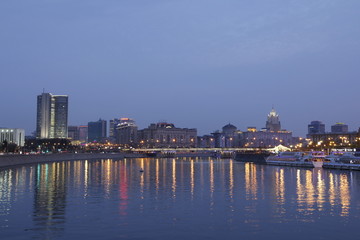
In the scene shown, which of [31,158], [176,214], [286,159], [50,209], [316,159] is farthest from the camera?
[286,159]

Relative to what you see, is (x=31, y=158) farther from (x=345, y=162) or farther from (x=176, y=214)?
(x=176, y=214)

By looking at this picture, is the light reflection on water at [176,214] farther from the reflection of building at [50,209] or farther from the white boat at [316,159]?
the white boat at [316,159]

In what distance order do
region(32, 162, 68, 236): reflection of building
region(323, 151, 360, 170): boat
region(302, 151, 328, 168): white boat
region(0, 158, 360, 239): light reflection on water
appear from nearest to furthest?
region(0, 158, 360, 239): light reflection on water, region(32, 162, 68, 236): reflection of building, region(323, 151, 360, 170): boat, region(302, 151, 328, 168): white boat

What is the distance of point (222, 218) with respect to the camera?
103 feet

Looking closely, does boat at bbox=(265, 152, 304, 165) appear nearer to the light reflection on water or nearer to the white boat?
the white boat

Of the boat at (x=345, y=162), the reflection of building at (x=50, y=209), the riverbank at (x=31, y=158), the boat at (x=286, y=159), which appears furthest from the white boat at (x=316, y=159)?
the reflection of building at (x=50, y=209)

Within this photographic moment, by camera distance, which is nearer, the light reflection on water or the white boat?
the light reflection on water

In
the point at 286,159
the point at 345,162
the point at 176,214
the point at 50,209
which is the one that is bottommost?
the point at 176,214

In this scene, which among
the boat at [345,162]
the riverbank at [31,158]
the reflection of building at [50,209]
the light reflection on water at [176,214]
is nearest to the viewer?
the light reflection on water at [176,214]

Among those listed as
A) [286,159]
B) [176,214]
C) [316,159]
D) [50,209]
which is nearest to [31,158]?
[286,159]

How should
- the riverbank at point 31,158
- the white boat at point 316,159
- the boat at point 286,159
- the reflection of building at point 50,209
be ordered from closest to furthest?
the reflection of building at point 50,209 < the riverbank at point 31,158 < the white boat at point 316,159 < the boat at point 286,159

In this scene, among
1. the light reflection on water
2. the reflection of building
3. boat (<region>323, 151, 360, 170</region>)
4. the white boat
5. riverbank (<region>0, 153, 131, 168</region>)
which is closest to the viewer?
the light reflection on water

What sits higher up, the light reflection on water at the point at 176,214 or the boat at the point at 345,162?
the boat at the point at 345,162

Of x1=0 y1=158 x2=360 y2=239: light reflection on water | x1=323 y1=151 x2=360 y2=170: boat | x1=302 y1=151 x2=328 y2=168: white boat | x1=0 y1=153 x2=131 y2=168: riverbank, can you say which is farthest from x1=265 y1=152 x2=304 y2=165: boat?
x1=0 y1=158 x2=360 y2=239: light reflection on water
